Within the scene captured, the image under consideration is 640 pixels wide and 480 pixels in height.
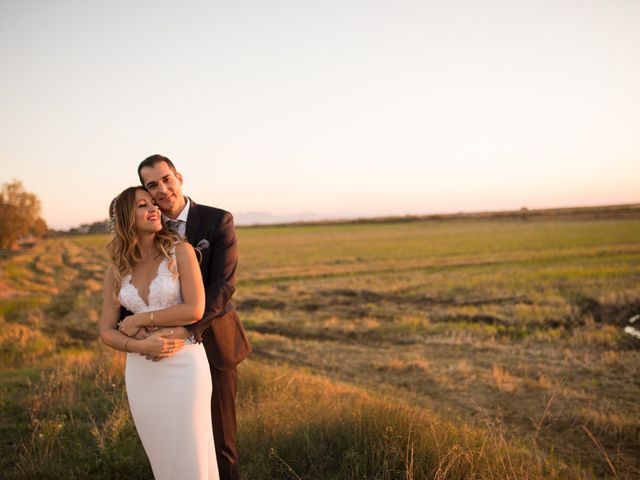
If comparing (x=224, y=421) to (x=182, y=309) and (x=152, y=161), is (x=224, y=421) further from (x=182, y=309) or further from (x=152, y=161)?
(x=152, y=161)

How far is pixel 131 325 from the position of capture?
9.93 feet

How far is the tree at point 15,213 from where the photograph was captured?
6975 centimetres

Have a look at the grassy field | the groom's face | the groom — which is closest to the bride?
the groom's face

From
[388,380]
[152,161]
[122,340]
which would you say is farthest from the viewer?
[388,380]

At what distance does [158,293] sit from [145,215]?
53cm

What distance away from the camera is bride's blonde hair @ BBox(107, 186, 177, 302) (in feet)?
9.92

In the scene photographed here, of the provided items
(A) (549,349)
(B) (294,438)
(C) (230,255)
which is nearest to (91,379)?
(B) (294,438)

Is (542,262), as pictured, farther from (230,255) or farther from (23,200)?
(23,200)

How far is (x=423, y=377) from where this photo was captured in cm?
938

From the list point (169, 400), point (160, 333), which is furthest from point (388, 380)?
point (160, 333)

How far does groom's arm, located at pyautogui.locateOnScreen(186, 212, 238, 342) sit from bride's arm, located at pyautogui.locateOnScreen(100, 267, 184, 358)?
0.45 m

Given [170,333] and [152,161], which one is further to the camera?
[152,161]

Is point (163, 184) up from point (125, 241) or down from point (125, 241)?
up

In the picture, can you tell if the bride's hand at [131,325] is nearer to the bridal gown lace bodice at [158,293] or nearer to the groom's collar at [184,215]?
the bridal gown lace bodice at [158,293]
